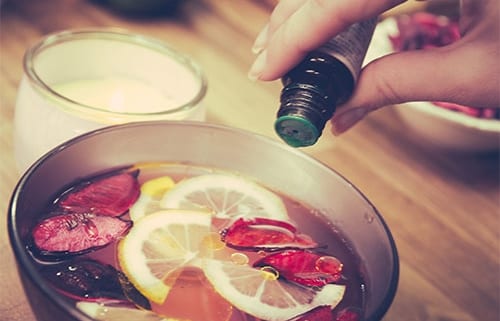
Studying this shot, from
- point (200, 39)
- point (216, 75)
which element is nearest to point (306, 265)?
point (216, 75)

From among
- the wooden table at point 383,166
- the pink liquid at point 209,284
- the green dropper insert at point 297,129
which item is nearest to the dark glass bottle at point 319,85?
the green dropper insert at point 297,129

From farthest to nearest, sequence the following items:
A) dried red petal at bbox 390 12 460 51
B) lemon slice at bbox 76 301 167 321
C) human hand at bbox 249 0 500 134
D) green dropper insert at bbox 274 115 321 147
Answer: dried red petal at bbox 390 12 460 51
human hand at bbox 249 0 500 134
green dropper insert at bbox 274 115 321 147
lemon slice at bbox 76 301 167 321

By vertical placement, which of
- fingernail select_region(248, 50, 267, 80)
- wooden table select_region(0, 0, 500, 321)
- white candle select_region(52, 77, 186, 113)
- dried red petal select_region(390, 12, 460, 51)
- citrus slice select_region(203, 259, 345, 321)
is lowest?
wooden table select_region(0, 0, 500, 321)

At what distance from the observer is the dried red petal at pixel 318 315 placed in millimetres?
649

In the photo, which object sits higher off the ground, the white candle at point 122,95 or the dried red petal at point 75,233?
the dried red petal at point 75,233

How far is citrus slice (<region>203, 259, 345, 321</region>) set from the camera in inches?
26.0

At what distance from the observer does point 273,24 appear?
0.87m

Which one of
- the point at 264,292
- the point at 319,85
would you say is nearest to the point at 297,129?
the point at 319,85

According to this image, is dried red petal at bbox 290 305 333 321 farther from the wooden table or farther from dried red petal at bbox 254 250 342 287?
the wooden table

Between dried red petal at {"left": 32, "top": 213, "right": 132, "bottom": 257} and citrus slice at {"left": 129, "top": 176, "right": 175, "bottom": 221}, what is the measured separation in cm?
3

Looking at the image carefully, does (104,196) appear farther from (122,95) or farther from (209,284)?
(122,95)

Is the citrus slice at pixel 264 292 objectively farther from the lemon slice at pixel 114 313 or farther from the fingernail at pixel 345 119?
the fingernail at pixel 345 119

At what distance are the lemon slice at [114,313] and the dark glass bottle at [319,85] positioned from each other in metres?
0.23

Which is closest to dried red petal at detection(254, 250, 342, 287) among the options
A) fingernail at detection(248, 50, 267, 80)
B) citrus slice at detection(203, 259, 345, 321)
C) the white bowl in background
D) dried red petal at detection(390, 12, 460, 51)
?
citrus slice at detection(203, 259, 345, 321)
